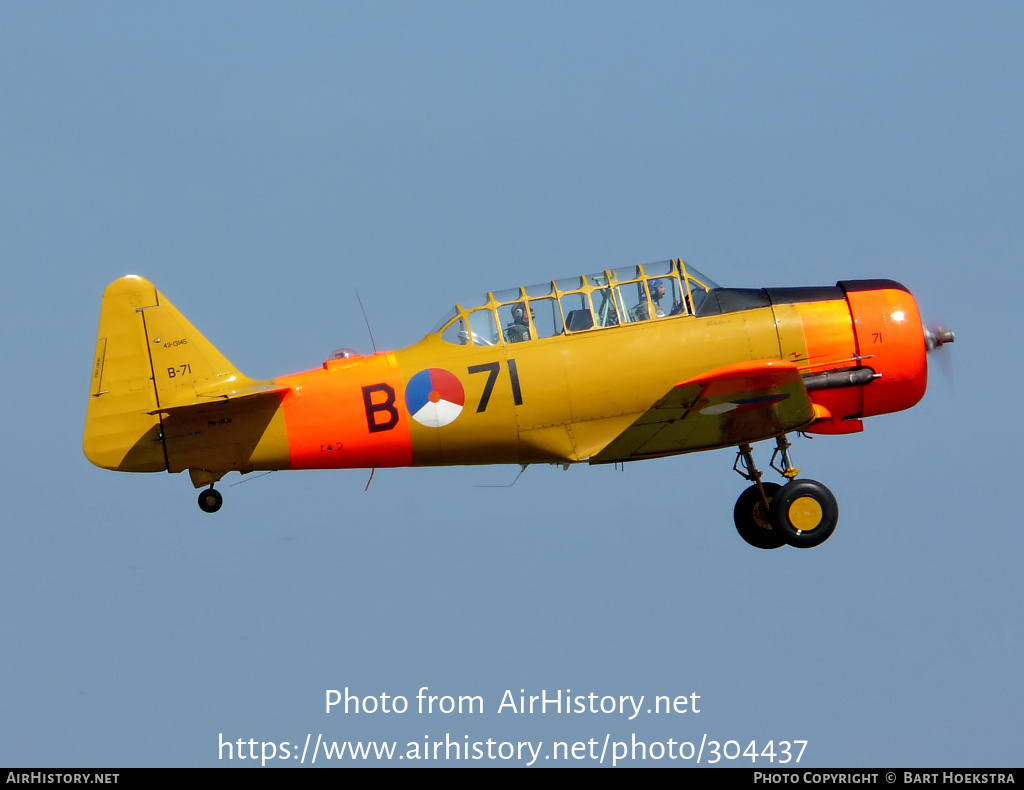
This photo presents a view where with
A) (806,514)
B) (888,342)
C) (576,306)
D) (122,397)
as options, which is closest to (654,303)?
(576,306)

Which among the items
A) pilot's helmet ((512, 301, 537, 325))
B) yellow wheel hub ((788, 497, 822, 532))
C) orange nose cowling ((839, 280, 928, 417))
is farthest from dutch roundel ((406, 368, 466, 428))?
orange nose cowling ((839, 280, 928, 417))

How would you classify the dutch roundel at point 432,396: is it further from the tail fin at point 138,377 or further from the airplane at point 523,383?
the tail fin at point 138,377

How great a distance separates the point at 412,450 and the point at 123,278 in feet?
10.7

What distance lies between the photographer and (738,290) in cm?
2178

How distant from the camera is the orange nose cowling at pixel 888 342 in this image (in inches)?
856

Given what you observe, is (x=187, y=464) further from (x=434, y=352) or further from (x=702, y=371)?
(x=702, y=371)

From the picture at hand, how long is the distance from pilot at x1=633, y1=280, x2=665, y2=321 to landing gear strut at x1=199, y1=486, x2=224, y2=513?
14.6ft

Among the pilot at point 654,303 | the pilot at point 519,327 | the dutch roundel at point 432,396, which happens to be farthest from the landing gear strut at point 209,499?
the pilot at point 654,303

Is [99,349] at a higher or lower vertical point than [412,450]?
higher

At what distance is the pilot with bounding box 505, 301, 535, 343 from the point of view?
21.5 m

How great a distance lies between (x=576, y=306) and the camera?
21.5 meters
